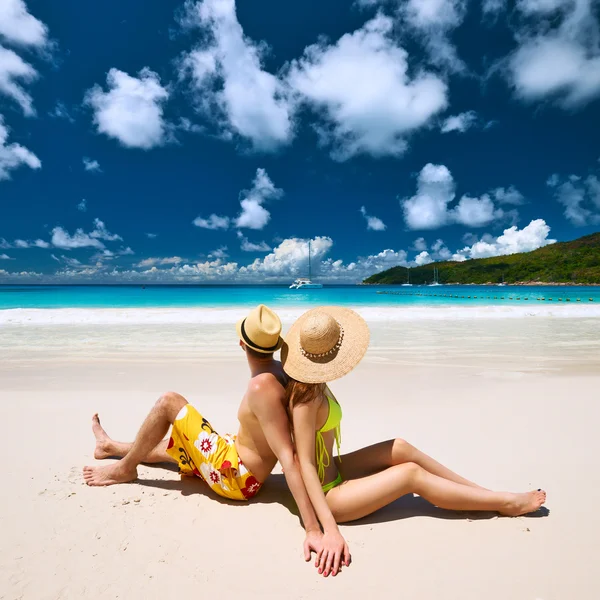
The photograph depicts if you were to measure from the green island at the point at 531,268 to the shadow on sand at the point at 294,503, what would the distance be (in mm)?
107038

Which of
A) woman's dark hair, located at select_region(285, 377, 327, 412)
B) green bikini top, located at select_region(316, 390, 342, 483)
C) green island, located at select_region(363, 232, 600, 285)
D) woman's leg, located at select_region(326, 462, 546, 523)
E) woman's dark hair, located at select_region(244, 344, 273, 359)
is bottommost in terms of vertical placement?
woman's leg, located at select_region(326, 462, 546, 523)

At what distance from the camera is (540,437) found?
4.51 meters

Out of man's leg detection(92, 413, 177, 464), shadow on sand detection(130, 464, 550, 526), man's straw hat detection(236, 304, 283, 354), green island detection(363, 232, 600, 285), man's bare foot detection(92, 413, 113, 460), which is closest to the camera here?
man's straw hat detection(236, 304, 283, 354)

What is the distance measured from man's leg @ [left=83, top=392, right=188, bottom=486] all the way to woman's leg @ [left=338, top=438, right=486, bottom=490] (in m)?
1.34

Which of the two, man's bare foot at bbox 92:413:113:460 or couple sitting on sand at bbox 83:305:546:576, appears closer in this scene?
couple sitting on sand at bbox 83:305:546:576

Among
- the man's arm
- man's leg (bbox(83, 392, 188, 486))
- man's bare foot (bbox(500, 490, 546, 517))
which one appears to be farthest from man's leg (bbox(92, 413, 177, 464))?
man's bare foot (bbox(500, 490, 546, 517))

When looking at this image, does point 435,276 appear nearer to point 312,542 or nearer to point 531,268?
point 531,268

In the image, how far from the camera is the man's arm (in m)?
2.57

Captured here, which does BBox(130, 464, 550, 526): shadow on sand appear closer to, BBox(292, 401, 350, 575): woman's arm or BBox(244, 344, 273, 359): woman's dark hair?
BBox(292, 401, 350, 575): woman's arm

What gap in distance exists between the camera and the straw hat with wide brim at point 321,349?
2.54 metres

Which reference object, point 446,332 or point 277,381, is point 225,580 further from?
point 446,332

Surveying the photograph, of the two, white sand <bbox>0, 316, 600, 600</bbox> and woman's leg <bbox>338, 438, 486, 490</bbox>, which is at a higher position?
→ woman's leg <bbox>338, 438, 486, 490</bbox>

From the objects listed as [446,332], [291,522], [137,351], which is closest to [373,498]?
[291,522]

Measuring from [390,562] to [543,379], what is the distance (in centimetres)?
569
